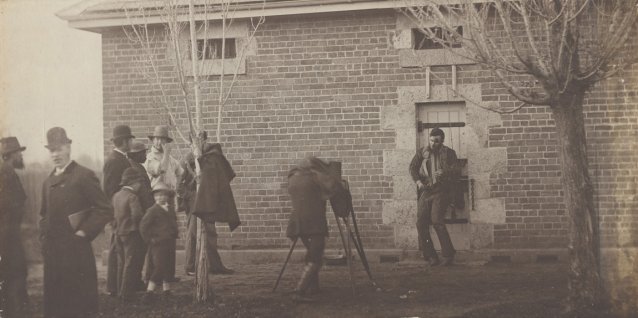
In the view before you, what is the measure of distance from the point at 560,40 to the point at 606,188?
13.0ft

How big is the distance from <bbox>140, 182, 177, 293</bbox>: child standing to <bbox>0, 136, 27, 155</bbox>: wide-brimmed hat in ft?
5.23

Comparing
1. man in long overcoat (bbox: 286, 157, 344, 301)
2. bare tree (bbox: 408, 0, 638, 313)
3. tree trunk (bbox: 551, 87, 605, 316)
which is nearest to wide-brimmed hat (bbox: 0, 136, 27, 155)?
man in long overcoat (bbox: 286, 157, 344, 301)

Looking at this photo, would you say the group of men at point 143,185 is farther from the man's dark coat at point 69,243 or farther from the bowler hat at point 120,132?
the man's dark coat at point 69,243

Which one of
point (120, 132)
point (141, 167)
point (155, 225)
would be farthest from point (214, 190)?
point (120, 132)

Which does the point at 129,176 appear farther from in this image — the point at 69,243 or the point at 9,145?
the point at 69,243

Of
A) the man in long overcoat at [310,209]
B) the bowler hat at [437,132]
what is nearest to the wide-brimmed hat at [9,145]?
the man in long overcoat at [310,209]

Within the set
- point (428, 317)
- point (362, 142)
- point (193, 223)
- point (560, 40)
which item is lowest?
point (428, 317)

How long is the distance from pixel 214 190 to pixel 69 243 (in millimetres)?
1760

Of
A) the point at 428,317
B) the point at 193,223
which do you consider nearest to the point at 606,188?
the point at 428,317

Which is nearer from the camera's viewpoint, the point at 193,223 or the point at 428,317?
the point at 428,317

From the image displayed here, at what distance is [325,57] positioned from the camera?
10820 millimetres

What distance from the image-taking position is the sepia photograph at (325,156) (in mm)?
7848

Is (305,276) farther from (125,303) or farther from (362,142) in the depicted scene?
(362,142)

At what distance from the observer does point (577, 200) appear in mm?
7066
